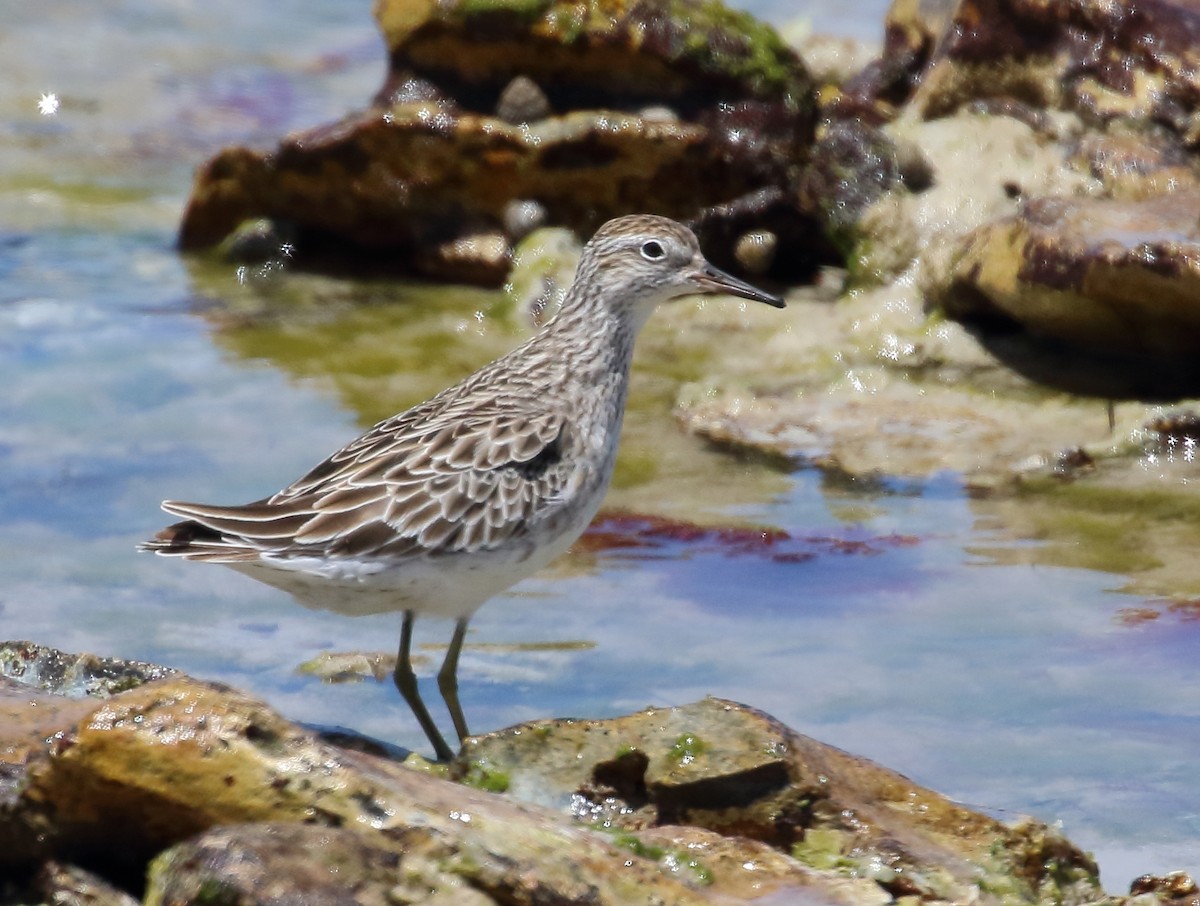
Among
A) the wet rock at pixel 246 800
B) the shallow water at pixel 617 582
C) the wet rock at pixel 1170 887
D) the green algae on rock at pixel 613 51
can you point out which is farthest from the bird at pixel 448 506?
the green algae on rock at pixel 613 51

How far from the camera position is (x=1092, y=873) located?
552 cm

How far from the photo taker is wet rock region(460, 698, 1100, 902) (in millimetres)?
5422

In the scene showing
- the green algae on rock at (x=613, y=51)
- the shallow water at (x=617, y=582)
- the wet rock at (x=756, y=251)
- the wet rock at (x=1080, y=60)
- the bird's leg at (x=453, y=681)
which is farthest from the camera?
the green algae on rock at (x=613, y=51)

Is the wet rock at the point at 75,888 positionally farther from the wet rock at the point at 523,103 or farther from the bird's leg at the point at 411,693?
the wet rock at the point at 523,103

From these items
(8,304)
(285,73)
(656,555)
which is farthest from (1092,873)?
(285,73)

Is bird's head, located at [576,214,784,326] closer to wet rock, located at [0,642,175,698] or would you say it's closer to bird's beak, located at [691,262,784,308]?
bird's beak, located at [691,262,784,308]

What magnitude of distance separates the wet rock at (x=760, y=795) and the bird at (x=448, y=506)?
827 millimetres

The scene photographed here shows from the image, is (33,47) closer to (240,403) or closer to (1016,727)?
(240,403)

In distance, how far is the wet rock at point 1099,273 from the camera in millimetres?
9695

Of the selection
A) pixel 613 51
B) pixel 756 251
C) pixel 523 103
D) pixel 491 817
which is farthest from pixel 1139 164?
pixel 491 817

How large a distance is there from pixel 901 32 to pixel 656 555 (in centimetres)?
695

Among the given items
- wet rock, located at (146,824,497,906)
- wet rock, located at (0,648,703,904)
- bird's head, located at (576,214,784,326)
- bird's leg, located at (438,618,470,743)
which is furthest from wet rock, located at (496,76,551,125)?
wet rock, located at (146,824,497,906)

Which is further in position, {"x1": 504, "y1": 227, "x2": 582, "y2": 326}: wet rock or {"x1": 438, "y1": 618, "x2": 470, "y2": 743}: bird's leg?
{"x1": 504, "y1": 227, "x2": 582, "y2": 326}: wet rock

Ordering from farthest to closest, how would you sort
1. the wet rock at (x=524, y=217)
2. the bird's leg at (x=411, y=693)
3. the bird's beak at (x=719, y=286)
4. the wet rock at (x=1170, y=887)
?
the wet rock at (x=524, y=217) < the bird's beak at (x=719, y=286) < the bird's leg at (x=411, y=693) < the wet rock at (x=1170, y=887)
